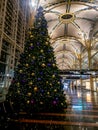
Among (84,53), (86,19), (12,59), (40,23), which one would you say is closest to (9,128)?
(40,23)

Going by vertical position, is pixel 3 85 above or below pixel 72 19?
below

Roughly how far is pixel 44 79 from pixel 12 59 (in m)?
3.52

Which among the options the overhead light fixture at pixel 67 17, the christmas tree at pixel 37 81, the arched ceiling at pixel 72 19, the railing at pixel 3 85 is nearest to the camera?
the christmas tree at pixel 37 81

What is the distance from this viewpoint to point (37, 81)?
5008 millimetres

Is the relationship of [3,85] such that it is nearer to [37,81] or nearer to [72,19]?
[37,81]

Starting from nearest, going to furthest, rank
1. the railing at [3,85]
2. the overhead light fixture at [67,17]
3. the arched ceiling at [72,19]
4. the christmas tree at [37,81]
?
the christmas tree at [37,81]
the railing at [3,85]
the arched ceiling at [72,19]
the overhead light fixture at [67,17]

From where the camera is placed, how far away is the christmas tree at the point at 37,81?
190 inches

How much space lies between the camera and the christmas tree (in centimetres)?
482

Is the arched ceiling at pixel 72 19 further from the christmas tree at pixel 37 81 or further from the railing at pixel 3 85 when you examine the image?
the christmas tree at pixel 37 81

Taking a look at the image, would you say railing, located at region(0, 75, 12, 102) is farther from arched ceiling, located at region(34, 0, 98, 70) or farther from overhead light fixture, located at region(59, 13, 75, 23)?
overhead light fixture, located at region(59, 13, 75, 23)

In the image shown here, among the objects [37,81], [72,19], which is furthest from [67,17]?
[37,81]

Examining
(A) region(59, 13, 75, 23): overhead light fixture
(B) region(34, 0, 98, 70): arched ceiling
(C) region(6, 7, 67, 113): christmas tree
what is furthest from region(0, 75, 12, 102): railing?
(A) region(59, 13, 75, 23): overhead light fixture

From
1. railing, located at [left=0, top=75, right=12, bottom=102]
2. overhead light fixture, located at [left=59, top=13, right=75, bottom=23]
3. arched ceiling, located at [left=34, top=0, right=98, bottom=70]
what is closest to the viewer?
railing, located at [left=0, top=75, right=12, bottom=102]

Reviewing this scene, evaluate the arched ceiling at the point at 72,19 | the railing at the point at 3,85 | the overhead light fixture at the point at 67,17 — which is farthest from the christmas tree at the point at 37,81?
the overhead light fixture at the point at 67,17
